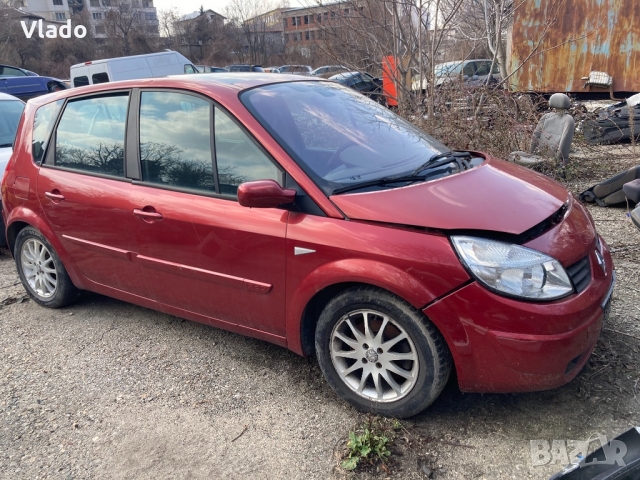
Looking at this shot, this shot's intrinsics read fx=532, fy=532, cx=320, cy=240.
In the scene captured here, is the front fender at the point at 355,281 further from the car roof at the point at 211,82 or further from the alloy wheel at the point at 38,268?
the alloy wheel at the point at 38,268

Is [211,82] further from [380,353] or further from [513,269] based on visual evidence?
[513,269]

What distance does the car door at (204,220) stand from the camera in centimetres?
287

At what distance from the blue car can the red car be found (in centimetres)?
1629

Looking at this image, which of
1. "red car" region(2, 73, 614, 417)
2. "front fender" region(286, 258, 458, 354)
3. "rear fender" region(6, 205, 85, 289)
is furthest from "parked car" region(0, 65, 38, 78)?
"front fender" region(286, 258, 458, 354)

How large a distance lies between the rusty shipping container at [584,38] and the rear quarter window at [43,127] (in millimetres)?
8712

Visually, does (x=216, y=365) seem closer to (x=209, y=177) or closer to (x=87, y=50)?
(x=209, y=177)

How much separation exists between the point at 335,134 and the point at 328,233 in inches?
30.7

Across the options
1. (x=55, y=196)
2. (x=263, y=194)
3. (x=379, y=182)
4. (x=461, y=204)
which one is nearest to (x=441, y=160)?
(x=379, y=182)

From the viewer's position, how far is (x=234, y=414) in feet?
9.37

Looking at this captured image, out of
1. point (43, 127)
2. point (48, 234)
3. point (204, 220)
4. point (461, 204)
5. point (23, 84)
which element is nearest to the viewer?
point (461, 204)

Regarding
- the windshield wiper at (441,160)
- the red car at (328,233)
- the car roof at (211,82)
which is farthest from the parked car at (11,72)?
the windshield wiper at (441,160)

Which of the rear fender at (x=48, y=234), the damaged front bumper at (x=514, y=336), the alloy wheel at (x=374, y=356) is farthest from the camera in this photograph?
the rear fender at (x=48, y=234)

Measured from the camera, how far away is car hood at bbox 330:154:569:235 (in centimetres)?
244

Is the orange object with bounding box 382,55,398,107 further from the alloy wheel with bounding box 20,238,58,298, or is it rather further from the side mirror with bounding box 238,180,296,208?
the side mirror with bounding box 238,180,296,208
